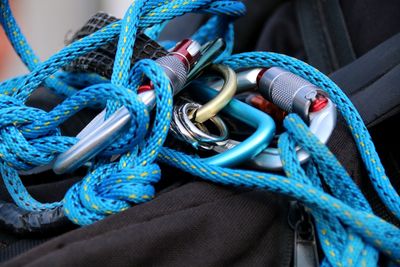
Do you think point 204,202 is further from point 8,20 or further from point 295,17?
point 295,17

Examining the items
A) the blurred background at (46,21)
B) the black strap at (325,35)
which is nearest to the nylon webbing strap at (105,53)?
the black strap at (325,35)

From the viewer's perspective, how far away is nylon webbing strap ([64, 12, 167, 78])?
19.5 inches

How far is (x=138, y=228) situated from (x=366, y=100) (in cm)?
24

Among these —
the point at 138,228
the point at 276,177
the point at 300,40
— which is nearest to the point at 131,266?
the point at 138,228

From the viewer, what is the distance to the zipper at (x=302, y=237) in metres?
0.43

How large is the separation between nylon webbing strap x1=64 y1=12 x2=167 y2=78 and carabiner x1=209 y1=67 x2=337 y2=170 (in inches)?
4.2

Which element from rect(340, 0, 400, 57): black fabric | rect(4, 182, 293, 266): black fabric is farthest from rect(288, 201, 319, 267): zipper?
rect(340, 0, 400, 57): black fabric

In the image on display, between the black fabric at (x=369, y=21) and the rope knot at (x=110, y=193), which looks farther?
the black fabric at (x=369, y=21)

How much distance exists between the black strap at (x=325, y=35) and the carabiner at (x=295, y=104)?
0.22 m

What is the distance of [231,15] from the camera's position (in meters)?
0.57

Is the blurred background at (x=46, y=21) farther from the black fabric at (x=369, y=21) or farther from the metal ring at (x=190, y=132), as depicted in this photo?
the metal ring at (x=190, y=132)

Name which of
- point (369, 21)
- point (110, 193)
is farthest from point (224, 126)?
point (369, 21)

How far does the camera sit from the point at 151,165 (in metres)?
0.42

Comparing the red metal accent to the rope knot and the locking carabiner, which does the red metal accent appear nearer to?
the locking carabiner
